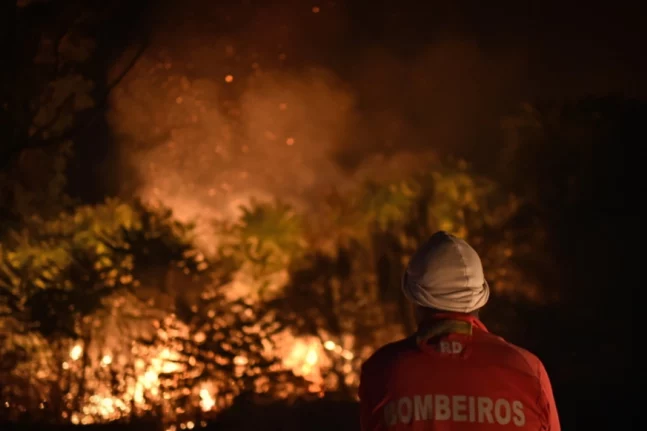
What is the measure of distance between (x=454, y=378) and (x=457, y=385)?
2 cm

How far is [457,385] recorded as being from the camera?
187cm

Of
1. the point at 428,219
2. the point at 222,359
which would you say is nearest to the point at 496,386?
the point at 222,359

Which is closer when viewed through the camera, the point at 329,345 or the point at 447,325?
the point at 447,325

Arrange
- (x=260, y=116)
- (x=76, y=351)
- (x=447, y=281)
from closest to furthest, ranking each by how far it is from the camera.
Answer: (x=447, y=281) → (x=76, y=351) → (x=260, y=116)

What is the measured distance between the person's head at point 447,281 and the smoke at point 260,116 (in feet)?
27.1

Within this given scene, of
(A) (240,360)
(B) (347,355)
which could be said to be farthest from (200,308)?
(B) (347,355)

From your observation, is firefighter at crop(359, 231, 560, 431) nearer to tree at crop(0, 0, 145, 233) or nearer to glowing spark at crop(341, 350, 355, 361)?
glowing spark at crop(341, 350, 355, 361)

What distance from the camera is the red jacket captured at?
1851 millimetres

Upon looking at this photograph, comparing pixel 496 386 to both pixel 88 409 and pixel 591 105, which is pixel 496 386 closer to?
pixel 88 409

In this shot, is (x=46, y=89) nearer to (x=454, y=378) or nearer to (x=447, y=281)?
(x=447, y=281)

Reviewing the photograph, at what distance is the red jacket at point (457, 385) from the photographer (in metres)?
1.85

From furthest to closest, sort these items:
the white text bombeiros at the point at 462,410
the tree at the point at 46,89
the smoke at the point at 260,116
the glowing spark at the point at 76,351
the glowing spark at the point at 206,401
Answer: the smoke at the point at 260,116 < the tree at the point at 46,89 < the glowing spark at the point at 76,351 < the glowing spark at the point at 206,401 < the white text bombeiros at the point at 462,410

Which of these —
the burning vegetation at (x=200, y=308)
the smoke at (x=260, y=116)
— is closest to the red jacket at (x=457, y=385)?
the burning vegetation at (x=200, y=308)

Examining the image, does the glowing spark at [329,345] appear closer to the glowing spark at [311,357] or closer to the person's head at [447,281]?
the glowing spark at [311,357]
